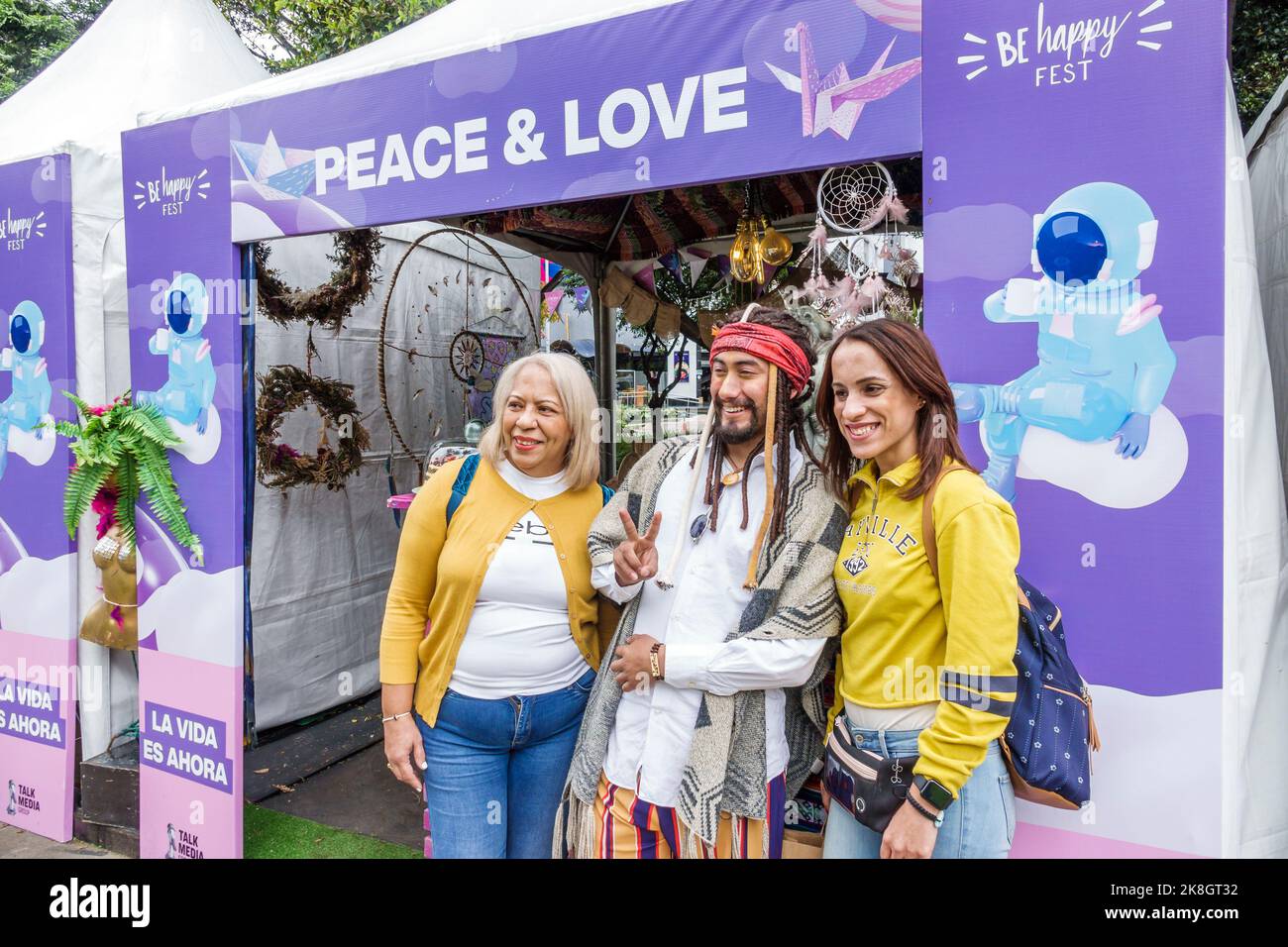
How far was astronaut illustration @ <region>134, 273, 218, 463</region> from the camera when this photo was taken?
10.4ft

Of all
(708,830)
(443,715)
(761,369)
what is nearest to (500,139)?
(761,369)

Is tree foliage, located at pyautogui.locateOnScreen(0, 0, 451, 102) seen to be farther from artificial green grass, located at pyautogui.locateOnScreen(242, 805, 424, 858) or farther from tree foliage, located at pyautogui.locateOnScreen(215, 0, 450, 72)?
artificial green grass, located at pyautogui.locateOnScreen(242, 805, 424, 858)

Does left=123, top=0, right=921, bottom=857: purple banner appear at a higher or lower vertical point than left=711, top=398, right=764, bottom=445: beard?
higher

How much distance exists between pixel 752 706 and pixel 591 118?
180 cm

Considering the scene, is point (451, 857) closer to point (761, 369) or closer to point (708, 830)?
point (708, 830)

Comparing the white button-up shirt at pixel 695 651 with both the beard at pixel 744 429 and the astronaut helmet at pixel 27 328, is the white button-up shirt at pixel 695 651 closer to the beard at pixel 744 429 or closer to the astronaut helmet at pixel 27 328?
the beard at pixel 744 429

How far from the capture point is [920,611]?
1.61m

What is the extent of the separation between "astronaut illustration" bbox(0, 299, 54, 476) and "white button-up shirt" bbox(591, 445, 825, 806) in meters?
3.12

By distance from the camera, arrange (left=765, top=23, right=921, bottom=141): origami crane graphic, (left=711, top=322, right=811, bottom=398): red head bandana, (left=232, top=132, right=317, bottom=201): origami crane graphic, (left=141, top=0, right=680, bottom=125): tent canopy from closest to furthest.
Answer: (left=711, top=322, right=811, bottom=398): red head bandana < (left=765, top=23, right=921, bottom=141): origami crane graphic < (left=141, top=0, right=680, bottom=125): tent canopy < (left=232, top=132, right=317, bottom=201): origami crane graphic

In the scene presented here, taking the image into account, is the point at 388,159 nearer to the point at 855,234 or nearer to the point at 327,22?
the point at 855,234

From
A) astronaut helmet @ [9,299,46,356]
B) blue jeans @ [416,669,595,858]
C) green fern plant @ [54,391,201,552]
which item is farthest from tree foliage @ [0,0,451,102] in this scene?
blue jeans @ [416,669,595,858]

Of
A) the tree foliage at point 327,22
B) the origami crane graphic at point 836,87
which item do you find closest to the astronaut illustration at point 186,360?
→ the origami crane graphic at point 836,87

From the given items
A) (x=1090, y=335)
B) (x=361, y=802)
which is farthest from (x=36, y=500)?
(x=1090, y=335)

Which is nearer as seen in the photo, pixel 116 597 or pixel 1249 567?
pixel 1249 567
